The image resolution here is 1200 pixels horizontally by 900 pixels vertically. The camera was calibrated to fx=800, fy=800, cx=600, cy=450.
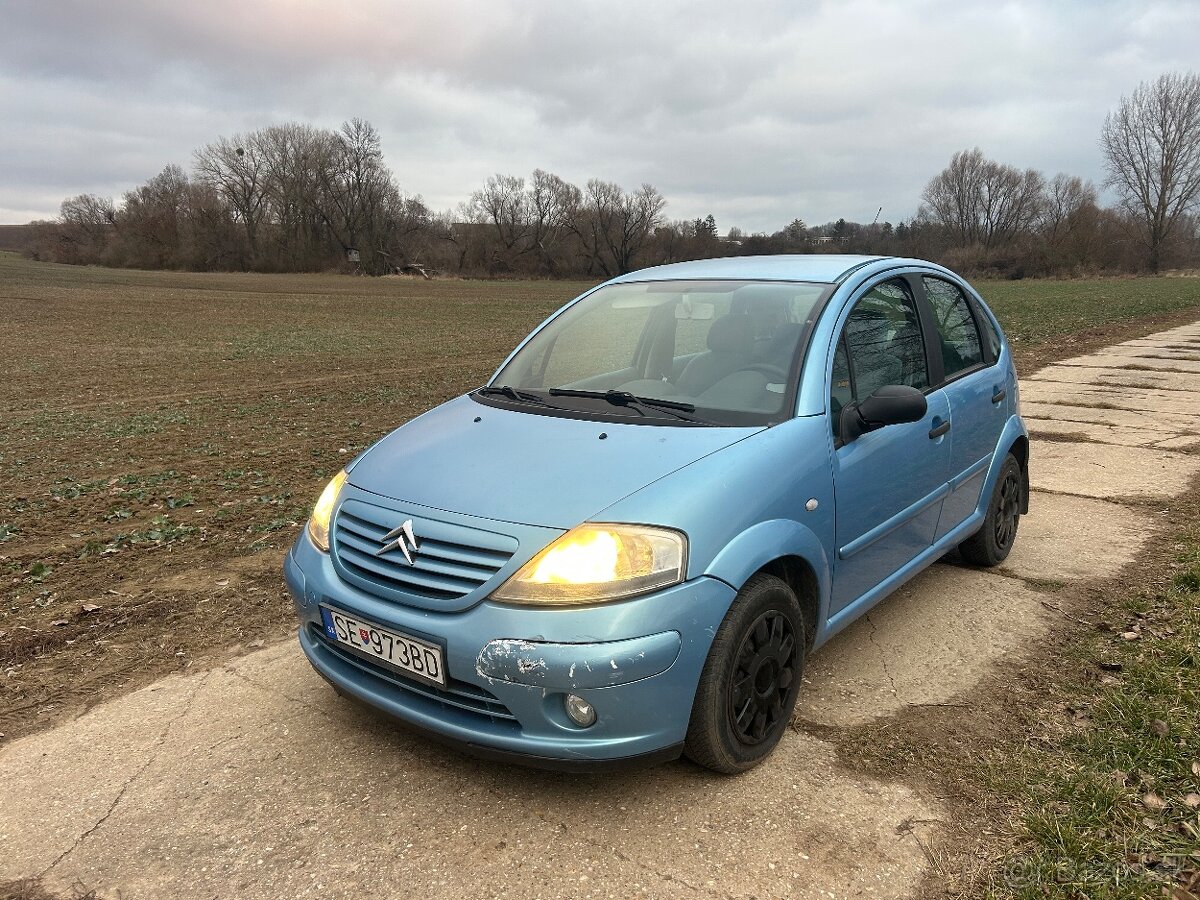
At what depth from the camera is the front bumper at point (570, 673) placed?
2229 mm

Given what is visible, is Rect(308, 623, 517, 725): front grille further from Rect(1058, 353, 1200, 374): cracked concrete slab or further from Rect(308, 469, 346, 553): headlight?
Rect(1058, 353, 1200, 374): cracked concrete slab

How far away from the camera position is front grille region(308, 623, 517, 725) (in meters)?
2.36

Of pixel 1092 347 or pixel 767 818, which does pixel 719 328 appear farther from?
pixel 1092 347

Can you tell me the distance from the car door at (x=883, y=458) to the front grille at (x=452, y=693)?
1.35 m

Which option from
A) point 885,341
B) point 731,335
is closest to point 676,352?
point 731,335

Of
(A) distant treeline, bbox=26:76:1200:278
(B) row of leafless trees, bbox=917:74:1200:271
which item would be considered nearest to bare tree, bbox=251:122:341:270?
(A) distant treeline, bbox=26:76:1200:278

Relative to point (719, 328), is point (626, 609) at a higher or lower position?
lower

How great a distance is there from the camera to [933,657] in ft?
11.4

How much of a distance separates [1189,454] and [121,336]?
23496 mm

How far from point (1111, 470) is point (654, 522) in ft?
18.8

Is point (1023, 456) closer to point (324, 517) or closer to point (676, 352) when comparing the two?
point (676, 352)

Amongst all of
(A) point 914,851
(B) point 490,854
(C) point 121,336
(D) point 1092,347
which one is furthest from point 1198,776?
(C) point 121,336

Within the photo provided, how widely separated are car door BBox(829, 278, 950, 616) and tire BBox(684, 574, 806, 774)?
1.22ft

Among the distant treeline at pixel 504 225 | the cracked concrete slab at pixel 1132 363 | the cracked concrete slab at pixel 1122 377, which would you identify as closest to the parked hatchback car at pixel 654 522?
the cracked concrete slab at pixel 1122 377
